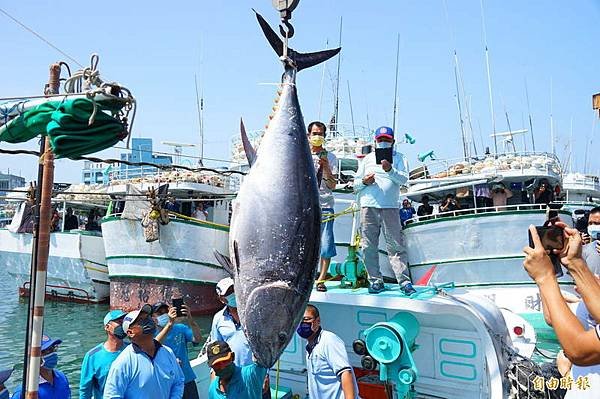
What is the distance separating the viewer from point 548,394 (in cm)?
372

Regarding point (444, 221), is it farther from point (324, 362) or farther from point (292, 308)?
point (292, 308)

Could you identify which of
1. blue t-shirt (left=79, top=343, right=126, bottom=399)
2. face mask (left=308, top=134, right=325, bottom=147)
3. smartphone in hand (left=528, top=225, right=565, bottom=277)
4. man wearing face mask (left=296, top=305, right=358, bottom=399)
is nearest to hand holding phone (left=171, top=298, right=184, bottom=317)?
blue t-shirt (left=79, top=343, right=126, bottom=399)

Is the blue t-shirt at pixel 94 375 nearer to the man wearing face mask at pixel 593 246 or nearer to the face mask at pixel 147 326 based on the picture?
the face mask at pixel 147 326

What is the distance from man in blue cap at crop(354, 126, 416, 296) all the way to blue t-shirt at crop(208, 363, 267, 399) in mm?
1665

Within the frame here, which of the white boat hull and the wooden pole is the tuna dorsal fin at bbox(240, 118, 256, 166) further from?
the white boat hull

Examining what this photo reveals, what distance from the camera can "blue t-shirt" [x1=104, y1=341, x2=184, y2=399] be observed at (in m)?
2.97

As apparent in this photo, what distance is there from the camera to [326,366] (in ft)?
10.6

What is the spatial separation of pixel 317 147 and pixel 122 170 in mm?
15807

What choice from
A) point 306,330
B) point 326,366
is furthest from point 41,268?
point 326,366

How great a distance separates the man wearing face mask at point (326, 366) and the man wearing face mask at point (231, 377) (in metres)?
0.38

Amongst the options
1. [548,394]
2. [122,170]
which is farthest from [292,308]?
[122,170]

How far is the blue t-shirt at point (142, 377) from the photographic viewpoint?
2.97m

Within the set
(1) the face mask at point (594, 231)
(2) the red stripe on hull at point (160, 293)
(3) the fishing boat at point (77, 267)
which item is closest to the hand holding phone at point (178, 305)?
(1) the face mask at point (594, 231)

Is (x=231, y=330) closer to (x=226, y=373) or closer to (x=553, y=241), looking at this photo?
(x=226, y=373)
